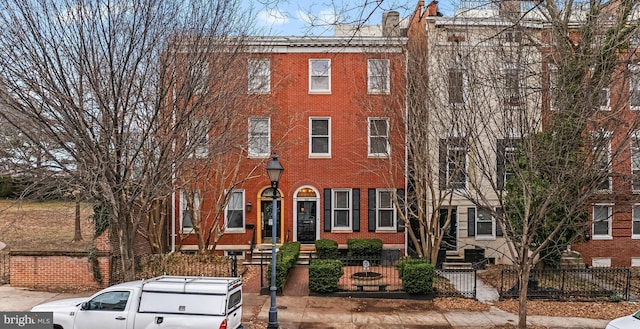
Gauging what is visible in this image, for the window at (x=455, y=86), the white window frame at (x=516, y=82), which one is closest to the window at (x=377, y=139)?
the window at (x=455, y=86)

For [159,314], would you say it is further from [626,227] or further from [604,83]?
[626,227]

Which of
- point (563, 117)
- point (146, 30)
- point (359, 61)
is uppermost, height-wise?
point (359, 61)

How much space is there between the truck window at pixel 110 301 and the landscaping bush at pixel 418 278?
8527 mm

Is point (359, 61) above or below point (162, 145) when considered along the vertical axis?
above

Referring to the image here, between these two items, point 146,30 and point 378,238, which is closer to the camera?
point 146,30

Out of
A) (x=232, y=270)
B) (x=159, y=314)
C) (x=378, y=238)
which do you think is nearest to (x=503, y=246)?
(x=378, y=238)

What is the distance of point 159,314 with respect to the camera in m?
9.56

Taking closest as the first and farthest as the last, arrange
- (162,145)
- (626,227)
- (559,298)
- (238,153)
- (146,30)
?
1. (146,30)
2. (162,145)
3. (559,298)
4. (238,153)
5. (626,227)

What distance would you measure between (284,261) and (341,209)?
749 cm

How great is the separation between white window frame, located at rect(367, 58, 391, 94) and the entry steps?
25.1 feet

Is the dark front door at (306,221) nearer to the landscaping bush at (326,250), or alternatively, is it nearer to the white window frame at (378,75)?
the landscaping bush at (326,250)

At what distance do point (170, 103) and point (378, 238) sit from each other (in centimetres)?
1415

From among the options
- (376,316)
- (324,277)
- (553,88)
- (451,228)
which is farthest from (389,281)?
(553,88)

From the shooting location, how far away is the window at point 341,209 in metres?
22.9
